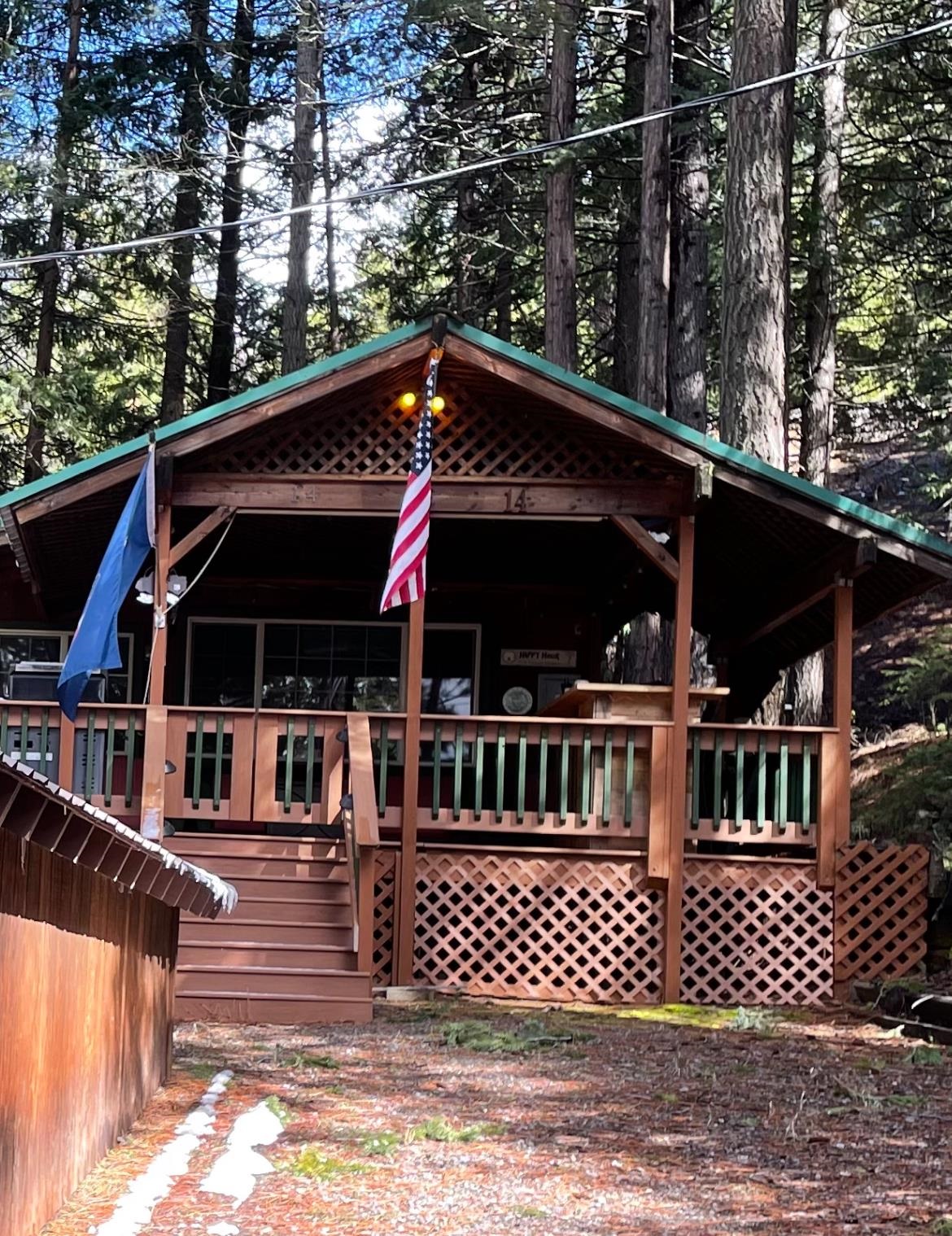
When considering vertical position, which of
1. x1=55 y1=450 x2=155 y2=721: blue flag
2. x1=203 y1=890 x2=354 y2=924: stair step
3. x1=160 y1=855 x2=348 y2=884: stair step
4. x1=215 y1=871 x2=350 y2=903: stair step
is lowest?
x1=203 y1=890 x2=354 y2=924: stair step

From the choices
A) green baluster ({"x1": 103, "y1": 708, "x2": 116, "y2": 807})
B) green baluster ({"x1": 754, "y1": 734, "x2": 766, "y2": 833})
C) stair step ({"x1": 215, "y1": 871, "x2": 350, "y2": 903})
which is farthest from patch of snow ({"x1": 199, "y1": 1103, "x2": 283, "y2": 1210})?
green baluster ({"x1": 754, "y1": 734, "x2": 766, "y2": 833})

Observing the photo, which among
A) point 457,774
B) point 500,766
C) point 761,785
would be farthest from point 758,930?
point 457,774

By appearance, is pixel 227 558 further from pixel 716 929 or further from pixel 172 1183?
pixel 172 1183

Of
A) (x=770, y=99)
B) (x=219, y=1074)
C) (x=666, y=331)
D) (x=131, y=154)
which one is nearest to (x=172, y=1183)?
(x=219, y=1074)

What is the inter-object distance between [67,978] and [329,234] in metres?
23.4

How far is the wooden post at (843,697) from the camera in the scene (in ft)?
40.2

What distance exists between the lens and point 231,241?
86.0 feet

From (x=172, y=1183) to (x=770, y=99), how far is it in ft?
40.7

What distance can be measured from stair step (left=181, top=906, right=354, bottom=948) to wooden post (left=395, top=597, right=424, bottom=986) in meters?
1.17

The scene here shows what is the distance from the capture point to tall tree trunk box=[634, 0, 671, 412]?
18.5 metres

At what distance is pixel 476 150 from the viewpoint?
2303 cm

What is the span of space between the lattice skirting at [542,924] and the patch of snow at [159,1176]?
15.9 feet

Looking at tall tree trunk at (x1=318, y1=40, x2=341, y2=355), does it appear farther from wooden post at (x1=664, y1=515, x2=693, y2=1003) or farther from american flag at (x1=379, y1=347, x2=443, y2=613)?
wooden post at (x1=664, y1=515, x2=693, y2=1003)

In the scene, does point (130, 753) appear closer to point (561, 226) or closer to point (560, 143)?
point (560, 143)
